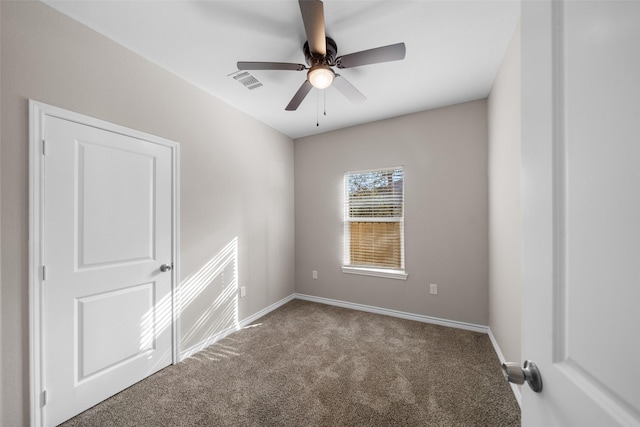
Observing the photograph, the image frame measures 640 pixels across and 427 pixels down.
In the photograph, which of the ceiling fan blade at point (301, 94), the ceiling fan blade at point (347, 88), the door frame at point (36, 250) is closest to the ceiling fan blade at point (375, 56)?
the ceiling fan blade at point (347, 88)

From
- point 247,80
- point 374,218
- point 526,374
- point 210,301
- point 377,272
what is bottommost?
point 210,301

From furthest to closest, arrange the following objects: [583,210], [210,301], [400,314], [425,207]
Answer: [400,314] → [425,207] → [210,301] → [583,210]

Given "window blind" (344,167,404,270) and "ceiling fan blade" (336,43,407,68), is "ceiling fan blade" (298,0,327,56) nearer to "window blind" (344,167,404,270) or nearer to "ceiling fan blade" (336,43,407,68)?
"ceiling fan blade" (336,43,407,68)

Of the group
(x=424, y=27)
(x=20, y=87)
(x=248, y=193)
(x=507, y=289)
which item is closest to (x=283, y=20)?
(x=424, y=27)

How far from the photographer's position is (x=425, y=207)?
3109mm

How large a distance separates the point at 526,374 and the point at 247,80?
271 centimetres

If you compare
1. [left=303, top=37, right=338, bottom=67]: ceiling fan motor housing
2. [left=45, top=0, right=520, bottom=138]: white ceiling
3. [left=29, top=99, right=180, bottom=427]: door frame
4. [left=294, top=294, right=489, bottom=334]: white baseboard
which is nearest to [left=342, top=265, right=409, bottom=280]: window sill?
[left=294, top=294, right=489, bottom=334]: white baseboard

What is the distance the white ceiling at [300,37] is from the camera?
162cm

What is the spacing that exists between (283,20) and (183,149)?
1445mm

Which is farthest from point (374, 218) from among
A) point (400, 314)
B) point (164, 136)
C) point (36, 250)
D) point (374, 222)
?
point (36, 250)

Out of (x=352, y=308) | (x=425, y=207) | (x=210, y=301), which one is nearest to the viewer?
(x=210, y=301)

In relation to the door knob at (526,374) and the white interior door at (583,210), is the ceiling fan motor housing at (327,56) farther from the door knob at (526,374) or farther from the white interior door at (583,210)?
the door knob at (526,374)

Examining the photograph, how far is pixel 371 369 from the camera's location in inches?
85.3

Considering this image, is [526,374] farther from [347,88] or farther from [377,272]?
[377,272]
